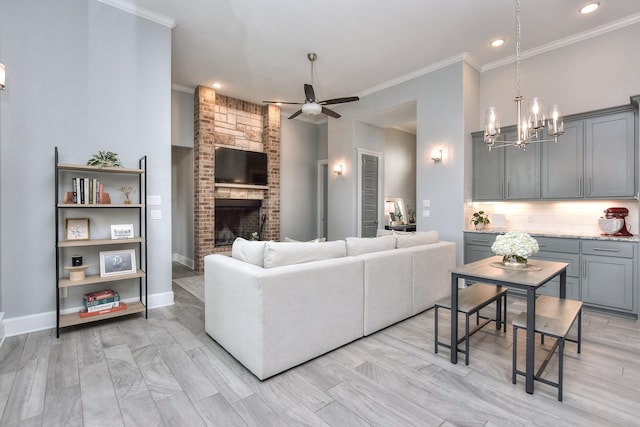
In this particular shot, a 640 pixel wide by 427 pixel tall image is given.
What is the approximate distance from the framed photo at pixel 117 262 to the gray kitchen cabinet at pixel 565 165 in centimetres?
513

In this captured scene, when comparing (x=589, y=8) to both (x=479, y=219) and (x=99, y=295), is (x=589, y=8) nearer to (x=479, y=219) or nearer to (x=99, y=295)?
(x=479, y=219)

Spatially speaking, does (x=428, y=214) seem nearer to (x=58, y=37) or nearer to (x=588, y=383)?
(x=588, y=383)

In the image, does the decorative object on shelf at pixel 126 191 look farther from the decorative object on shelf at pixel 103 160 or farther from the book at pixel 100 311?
the book at pixel 100 311

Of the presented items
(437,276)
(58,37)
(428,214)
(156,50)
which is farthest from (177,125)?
(437,276)

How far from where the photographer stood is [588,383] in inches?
82.1

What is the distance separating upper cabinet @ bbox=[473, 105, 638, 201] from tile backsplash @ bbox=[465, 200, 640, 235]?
0.29 meters

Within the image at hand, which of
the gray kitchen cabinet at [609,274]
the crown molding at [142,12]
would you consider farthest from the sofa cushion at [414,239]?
the crown molding at [142,12]

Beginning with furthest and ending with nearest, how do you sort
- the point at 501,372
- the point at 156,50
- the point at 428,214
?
the point at 428,214 < the point at 156,50 < the point at 501,372

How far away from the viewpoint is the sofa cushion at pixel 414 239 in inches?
132

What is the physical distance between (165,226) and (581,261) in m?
4.92

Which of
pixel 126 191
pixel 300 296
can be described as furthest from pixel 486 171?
pixel 126 191

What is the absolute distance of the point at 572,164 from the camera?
12.7 feet

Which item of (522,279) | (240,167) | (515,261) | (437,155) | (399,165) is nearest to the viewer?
(522,279)

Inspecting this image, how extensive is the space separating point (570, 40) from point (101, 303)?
647 cm
